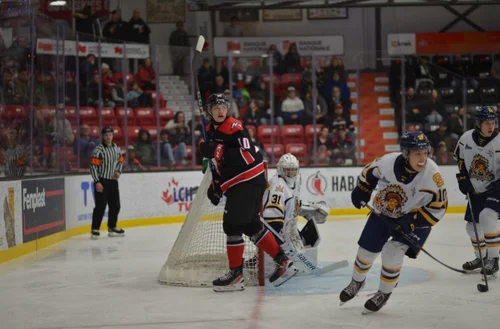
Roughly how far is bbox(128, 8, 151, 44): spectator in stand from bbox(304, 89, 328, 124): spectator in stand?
3934 millimetres

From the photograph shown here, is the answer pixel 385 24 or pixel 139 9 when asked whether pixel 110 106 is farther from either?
pixel 385 24

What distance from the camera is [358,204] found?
5.13m

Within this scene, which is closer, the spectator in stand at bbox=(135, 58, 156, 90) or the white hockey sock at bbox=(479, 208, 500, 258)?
the white hockey sock at bbox=(479, 208, 500, 258)

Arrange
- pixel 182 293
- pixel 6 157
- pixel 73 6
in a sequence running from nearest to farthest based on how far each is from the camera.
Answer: pixel 182 293 < pixel 6 157 < pixel 73 6

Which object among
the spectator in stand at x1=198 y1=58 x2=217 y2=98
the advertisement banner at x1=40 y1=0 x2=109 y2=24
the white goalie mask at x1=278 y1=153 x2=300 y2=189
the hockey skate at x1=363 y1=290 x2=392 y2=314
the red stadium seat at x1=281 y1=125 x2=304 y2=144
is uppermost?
the advertisement banner at x1=40 y1=0 x2=109 y2=24

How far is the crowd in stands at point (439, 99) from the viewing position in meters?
13.5

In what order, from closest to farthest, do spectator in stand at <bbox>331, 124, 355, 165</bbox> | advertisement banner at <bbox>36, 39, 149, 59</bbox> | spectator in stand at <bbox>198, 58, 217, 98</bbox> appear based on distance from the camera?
advertisement banner at <bbox>36, 39, 149, 59</bbox>
spectator in stand at <bbox>198, 58, 217, 98</bbox>
spectator in stand at <bbox>331, 124, 355, 165</bbox>

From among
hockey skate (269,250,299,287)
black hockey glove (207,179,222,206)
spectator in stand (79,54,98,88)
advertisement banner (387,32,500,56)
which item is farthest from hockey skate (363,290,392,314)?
advertisement banner (387,32,500,56)

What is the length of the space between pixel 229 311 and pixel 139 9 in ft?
41.7

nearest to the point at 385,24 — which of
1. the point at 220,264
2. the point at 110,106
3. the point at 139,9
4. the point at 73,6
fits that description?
the point at 139,9

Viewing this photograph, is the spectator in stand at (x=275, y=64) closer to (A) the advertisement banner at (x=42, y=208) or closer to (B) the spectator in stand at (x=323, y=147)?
(B) the spectator in stand at (x=323, y=147)

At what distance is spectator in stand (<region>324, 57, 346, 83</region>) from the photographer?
43.9 feet

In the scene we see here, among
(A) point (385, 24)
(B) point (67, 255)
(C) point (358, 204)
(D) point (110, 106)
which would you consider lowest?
(B) point (67, 255)

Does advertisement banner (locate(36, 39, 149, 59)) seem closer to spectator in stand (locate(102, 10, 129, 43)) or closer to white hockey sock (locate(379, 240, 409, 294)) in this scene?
spectator in stand (locate(102, 10, 129, 43))
